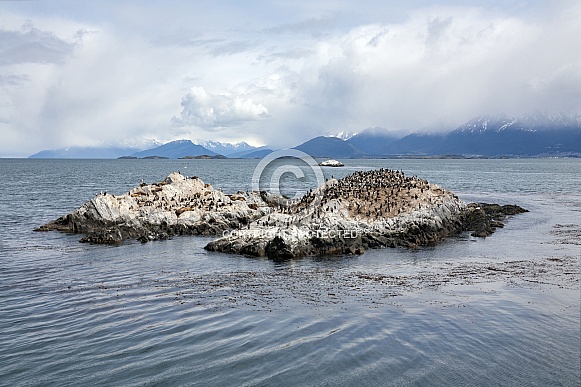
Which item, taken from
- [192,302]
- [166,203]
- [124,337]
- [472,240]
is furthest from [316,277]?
[166,203]

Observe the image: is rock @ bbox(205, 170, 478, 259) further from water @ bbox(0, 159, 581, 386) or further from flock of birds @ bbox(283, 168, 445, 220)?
water @ bbox(0, 159, 581, 386)

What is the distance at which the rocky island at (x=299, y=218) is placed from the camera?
31812mm

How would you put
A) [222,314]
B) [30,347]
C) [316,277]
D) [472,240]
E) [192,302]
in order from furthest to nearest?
[472,240] → [316,277] → [192,302] → [222,314] → [30,347]

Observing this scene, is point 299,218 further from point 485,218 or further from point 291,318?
point 485,218

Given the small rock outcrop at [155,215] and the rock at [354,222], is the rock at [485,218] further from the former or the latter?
the small rock outcrop at [155,215]

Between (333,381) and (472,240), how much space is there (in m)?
25.8

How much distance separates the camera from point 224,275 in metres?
25.6

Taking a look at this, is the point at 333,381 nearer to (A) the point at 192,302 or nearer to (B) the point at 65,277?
(A) the point at 192,302

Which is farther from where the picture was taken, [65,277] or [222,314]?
[65,277]

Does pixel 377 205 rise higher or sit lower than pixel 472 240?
higher

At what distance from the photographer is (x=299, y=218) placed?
114 feet

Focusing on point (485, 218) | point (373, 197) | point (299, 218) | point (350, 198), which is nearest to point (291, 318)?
point (299, 218)

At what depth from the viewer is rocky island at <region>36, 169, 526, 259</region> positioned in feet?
104

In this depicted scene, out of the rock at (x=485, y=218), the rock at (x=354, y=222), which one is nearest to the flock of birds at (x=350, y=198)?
the rock at (x=354, y=222)
